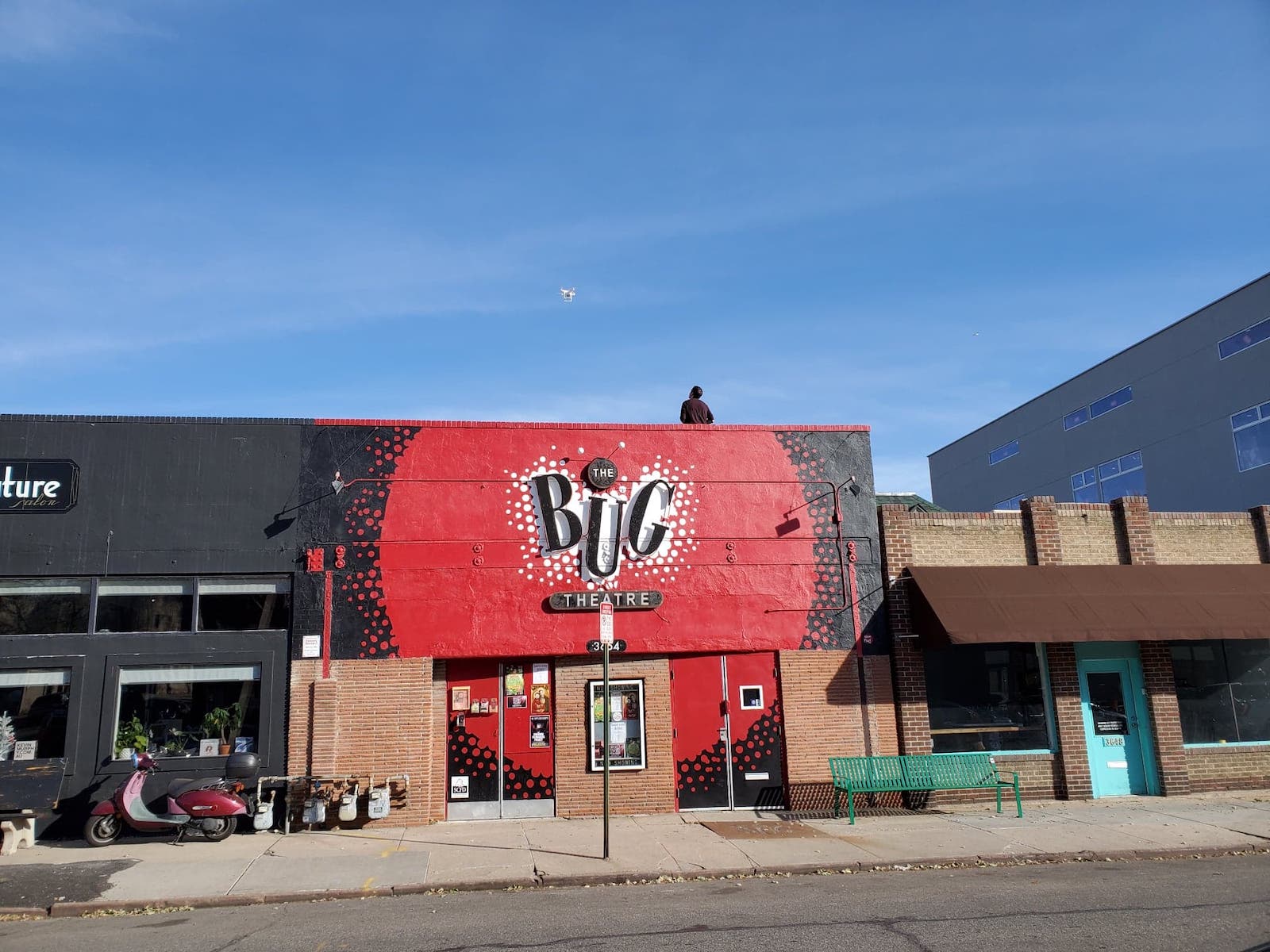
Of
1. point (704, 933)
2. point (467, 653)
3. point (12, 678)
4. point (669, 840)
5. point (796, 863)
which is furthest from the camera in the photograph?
point (467, 653)

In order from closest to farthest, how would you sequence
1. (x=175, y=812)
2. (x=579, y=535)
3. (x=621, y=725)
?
(x=175, y=812), (x=621, y=725), (x=579, y=535)

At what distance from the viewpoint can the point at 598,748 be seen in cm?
1498

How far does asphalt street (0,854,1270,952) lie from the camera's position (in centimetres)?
782

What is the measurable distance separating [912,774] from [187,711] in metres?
11.2

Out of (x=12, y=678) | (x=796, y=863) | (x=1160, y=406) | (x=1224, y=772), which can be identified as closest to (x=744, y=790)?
(x=796, y=863)

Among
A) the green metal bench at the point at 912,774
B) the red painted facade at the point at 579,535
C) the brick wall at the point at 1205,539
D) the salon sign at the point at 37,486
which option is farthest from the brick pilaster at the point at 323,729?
the brick wall at the point at 1205,539

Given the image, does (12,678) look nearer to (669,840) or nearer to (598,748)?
(598,748)

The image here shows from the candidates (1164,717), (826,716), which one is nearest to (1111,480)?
(1164,717)

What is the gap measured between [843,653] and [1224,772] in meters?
7.23

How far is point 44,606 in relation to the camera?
1388 centimetres

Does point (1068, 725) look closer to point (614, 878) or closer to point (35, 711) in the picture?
point (614, 878)

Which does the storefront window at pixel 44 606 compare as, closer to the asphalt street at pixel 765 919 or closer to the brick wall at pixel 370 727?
the brick wall at pixel 370 727

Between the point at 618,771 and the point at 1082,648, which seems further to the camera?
the point at 1082,648

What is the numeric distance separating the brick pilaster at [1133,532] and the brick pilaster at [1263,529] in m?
2.35
